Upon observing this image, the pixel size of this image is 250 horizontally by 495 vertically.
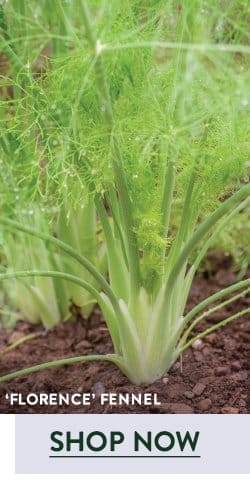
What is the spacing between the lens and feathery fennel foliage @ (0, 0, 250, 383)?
1.37 metres

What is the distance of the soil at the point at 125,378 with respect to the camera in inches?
64.2

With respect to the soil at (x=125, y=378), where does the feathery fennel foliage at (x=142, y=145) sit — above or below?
above

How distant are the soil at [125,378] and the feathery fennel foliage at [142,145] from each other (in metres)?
0.07

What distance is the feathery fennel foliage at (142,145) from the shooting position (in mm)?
1373

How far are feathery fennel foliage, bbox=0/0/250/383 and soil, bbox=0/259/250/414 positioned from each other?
0.07 m

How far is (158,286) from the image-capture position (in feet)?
5.30

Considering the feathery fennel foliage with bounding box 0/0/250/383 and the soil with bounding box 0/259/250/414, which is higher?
the feathery fennel foliage with bounding box 0/0/250/383

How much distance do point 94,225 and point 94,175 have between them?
51 cm

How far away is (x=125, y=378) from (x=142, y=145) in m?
0.57

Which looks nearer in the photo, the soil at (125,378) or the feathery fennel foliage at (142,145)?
the feathery fennel foliage at (142,145)

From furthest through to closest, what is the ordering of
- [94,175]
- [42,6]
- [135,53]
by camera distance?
[42,6]
[94,175]
[135,53]

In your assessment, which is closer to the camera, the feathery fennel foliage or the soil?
the feathery fennel foliage

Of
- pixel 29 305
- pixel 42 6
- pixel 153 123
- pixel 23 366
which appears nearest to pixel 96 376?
pixel 23 366

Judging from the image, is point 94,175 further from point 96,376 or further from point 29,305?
point 29,305
